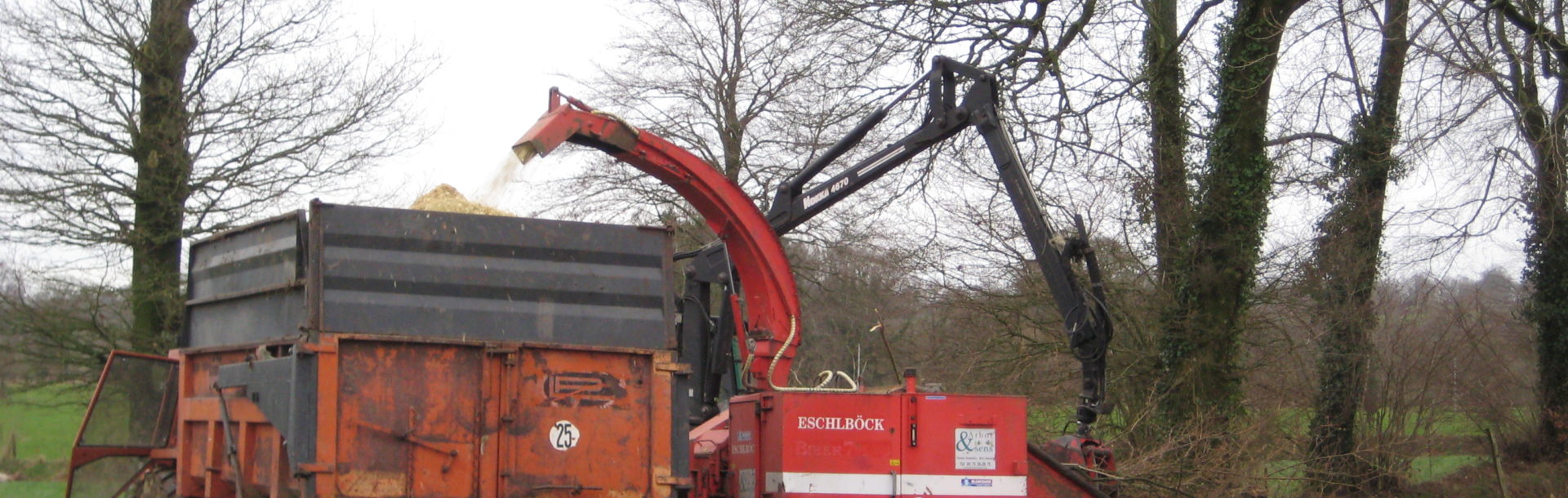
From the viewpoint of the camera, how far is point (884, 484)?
8.43 metres

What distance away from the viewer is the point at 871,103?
1709 centimetres

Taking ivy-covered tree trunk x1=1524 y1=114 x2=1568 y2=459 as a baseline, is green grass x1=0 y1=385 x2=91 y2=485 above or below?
below

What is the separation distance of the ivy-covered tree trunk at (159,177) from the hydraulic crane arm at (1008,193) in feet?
33.1

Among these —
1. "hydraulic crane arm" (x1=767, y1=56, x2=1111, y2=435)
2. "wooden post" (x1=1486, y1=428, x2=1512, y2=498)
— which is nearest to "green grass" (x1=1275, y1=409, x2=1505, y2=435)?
"wooden post" (x1=1486, y1=428, x2=1512, y2=498)

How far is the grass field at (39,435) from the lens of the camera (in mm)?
17141

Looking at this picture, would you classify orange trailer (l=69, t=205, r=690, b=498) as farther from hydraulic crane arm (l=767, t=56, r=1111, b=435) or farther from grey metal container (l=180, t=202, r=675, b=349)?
hydraulic crane arm (l=767, t=56, r=1111, b=435)

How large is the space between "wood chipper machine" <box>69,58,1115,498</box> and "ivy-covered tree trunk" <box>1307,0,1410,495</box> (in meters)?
9.72

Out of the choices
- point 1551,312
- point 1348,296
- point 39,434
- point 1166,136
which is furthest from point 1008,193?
point 39,434

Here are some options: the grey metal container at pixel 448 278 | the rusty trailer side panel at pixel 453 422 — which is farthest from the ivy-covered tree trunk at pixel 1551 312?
the rusty trailer side panel at pixel 453 422

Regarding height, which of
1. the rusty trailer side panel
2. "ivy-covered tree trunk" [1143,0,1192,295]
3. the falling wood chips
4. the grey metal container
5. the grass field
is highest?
"ivy-covered tree trunk" [1143,0,1192,295]

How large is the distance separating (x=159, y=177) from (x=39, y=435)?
8.62m

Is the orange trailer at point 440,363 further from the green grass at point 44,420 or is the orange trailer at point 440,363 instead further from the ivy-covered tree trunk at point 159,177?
the ivy-covered tree trunk at point 159,177

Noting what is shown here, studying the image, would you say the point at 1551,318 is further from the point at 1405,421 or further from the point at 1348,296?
the point at 1348,296

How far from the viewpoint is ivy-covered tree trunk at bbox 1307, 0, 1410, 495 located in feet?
56.5
